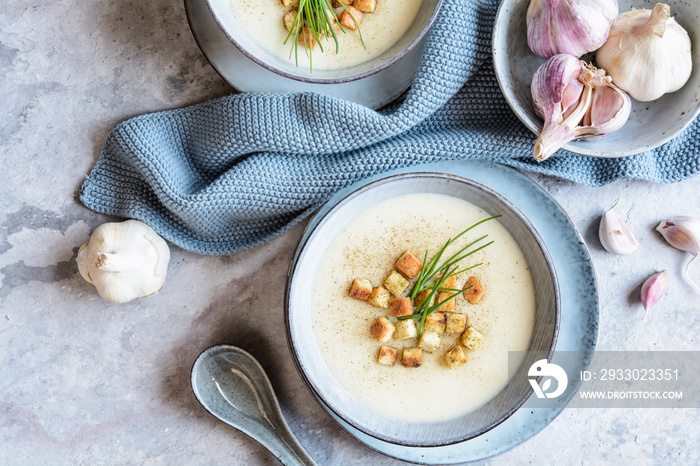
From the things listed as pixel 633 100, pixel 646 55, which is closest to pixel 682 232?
pixel 633 100

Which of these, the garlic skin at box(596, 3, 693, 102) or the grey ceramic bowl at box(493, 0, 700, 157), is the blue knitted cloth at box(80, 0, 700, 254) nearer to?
the grey ceramic bowl at box(493, 0, 700, 157)

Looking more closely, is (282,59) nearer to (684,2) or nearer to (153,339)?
(153,339)

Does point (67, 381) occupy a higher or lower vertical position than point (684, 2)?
lower

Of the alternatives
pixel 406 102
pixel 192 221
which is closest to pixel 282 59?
pixel 406 102

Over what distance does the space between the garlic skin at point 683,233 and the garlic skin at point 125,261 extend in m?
1.25

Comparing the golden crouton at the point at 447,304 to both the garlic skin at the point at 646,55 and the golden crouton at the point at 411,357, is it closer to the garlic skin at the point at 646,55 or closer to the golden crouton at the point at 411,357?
the golden crouton at the point at 411,357

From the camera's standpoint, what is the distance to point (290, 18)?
4.00 feet

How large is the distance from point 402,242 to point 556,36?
544 mm

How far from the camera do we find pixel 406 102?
1209 millimetres

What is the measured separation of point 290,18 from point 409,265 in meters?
0.62

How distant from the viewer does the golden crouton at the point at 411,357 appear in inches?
46.6

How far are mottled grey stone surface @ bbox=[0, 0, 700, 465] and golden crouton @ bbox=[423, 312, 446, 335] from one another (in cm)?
39

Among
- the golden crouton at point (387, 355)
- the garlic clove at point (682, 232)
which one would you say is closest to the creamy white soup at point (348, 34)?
the golden crouton at point (387, 355)

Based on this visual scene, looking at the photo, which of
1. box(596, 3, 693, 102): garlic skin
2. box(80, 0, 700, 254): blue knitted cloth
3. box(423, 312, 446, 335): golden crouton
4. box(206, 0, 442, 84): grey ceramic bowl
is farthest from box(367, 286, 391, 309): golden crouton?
box(596, 3, 693, 102): garlic skin
